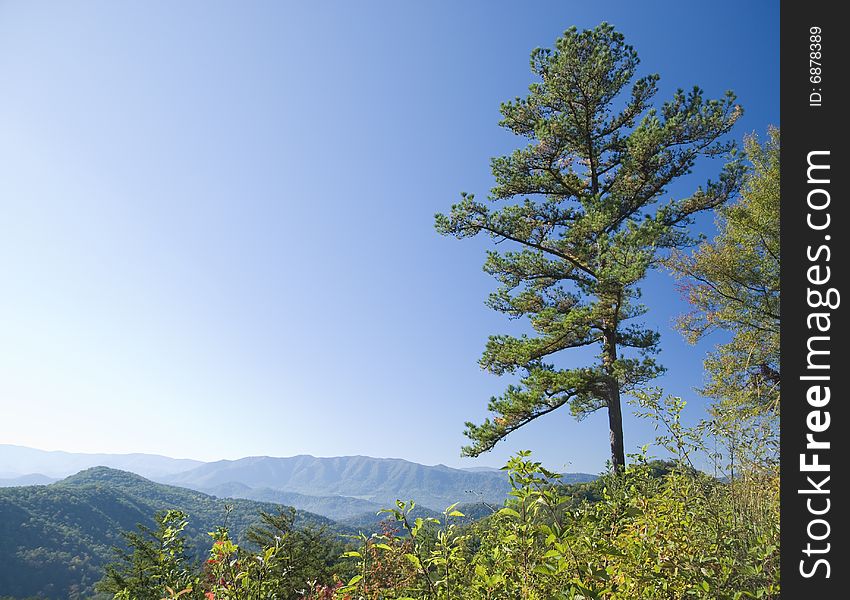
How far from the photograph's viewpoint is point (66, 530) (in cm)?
7644

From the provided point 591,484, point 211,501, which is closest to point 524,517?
point 591,484

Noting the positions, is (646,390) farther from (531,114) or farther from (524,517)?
(531,114)

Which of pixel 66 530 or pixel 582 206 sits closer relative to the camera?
pixel 582 206

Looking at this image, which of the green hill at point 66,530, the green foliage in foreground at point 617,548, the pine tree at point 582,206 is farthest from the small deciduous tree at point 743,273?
the green hill at point 66,530

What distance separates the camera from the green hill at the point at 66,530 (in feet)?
211

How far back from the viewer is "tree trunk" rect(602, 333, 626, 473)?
333 inches

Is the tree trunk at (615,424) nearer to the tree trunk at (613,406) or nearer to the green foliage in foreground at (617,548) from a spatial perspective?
the tree trunk at (613,406)

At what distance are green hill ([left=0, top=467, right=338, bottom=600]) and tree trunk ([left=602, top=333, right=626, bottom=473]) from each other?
53023 mm

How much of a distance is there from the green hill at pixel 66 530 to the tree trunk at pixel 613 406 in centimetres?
5302

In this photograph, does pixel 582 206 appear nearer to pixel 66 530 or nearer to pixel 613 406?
pixel 613 406

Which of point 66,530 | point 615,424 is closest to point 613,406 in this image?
point 615,424

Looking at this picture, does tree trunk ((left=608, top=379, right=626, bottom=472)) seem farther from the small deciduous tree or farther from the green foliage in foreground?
the green foliage in foreground

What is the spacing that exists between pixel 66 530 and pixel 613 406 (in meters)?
99.5

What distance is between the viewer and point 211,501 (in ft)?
341
